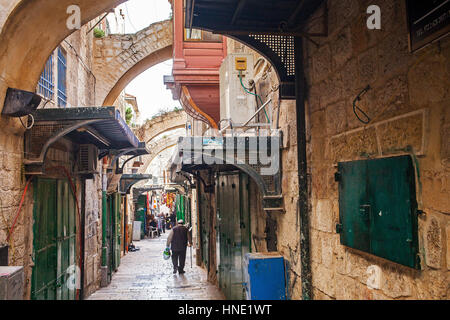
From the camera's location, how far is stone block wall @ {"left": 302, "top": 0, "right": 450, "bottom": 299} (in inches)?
75.8

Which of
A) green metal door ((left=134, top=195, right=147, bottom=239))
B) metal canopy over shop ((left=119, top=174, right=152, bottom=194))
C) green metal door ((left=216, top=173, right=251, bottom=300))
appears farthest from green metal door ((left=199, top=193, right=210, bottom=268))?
green metal door ((left=134, top=195, right=147, bottom=239))

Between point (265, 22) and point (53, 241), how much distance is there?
4520 millimetres

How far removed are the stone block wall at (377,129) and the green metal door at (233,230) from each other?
289 cm

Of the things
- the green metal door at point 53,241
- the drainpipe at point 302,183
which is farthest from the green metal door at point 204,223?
the drainpipe at point 302,183

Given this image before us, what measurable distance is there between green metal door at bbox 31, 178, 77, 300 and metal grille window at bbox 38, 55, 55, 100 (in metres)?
1.43

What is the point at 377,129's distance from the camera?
8.18 feet

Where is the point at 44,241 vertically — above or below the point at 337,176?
below

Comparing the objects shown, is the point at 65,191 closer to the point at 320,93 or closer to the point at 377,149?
the point at 320,93

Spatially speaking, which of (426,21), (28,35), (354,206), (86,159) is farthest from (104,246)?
(426,21)

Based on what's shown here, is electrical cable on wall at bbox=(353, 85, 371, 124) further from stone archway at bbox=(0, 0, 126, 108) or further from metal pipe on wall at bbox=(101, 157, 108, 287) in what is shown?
metal pipe on wall at bbox=(101, 157, 108, 287)

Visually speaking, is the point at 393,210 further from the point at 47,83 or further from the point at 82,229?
the point at 82,229

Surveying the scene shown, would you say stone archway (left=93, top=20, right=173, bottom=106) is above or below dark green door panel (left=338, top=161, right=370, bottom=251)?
above

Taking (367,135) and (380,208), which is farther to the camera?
(367,135)
